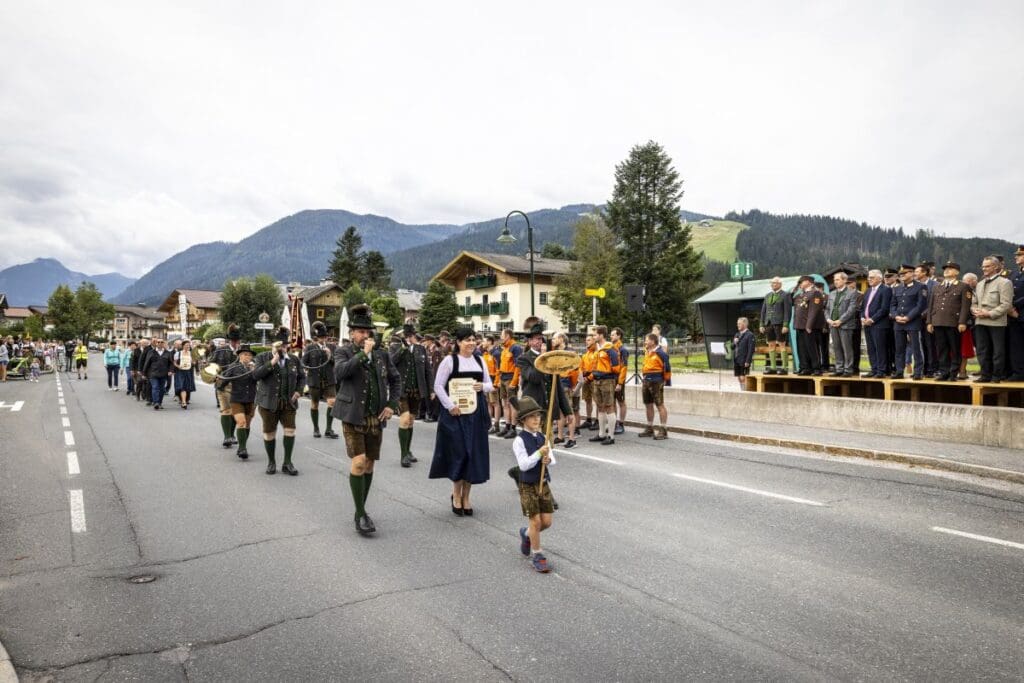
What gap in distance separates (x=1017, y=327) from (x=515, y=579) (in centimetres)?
989

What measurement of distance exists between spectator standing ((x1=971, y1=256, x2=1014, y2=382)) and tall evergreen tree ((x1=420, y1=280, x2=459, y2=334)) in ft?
165

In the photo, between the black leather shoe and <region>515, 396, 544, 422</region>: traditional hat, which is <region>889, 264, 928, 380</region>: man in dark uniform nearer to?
<region>515, 396, 544, 422</region>: traditional hat

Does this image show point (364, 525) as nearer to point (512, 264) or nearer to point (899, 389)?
point (899, 389)

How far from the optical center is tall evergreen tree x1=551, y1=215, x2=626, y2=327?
4503 centimetres

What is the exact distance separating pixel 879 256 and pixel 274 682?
574ft

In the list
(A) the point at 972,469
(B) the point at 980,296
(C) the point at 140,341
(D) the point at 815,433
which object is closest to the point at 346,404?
(A) the point at 972,469

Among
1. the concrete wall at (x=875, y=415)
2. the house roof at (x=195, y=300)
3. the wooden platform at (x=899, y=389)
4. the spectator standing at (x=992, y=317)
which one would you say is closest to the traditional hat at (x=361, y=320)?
the concrete wall at (x=875, y=415)

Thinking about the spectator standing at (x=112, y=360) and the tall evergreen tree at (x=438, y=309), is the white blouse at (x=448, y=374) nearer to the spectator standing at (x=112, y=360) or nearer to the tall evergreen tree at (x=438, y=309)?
the spectator standing at (x=112, y=360)

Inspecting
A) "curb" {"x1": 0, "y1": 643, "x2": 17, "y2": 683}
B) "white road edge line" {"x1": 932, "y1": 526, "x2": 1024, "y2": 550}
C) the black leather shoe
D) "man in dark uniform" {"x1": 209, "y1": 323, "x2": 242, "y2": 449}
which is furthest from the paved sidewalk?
"curb" {"x1": 0, "y1": 643, "x2": 17, "y2": 683}

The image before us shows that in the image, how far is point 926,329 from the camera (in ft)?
38.1

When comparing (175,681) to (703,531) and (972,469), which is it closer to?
(703,531)

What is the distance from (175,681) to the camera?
3527 mm

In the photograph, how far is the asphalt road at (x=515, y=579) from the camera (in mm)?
3707

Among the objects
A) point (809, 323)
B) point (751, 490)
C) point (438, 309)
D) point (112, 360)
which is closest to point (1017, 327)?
point (809, 323)
